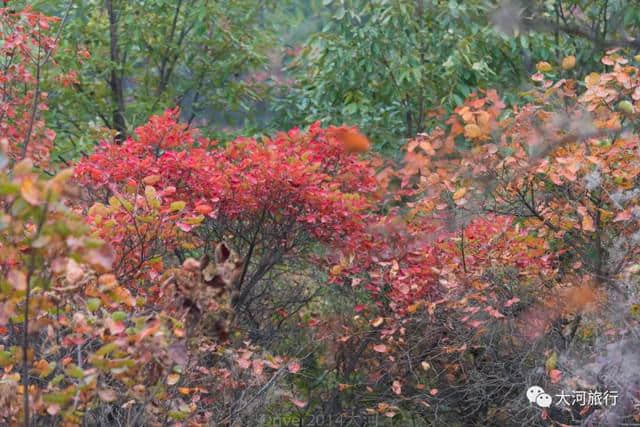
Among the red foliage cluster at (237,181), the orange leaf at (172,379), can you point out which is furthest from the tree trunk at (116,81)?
the orange leaf at (172,379)

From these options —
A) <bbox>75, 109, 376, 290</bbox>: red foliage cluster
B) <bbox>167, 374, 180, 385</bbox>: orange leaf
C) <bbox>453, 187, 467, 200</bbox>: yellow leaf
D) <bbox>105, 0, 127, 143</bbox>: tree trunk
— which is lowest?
<bbox>105, 0, 127, 143</bbox>: tree trunk

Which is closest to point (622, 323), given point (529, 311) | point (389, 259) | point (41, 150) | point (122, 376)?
point (529, 311)

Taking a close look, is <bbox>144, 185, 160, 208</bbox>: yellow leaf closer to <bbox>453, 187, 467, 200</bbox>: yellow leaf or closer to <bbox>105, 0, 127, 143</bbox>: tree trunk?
<bbox>453, 187, 467, 200</bbox>: yellow leaf

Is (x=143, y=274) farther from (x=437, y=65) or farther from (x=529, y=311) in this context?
(x=437, y=65)

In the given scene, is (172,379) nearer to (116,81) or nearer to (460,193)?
(460,193)

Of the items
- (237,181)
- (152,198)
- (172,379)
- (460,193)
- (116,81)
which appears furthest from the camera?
(116,81)

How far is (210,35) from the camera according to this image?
781 centimetres

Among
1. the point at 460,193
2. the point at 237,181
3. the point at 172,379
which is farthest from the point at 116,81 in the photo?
the point at 172,379

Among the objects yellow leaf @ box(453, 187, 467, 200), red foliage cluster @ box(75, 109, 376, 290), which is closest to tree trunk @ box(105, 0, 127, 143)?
red foliage cluster @ box(75, 109, 376, 290)

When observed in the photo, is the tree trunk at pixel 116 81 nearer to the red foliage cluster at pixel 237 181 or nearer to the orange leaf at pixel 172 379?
the red foliage cluster at pixel 237 181

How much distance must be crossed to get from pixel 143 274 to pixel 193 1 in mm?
4175

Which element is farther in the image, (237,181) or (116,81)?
(116,81)

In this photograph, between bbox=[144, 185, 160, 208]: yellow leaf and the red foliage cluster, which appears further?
the red foliage cluster

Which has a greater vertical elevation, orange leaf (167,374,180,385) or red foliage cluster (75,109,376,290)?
orange leaf (167,374,180,385)
